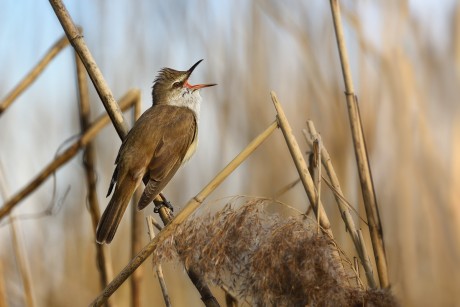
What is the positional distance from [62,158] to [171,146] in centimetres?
62

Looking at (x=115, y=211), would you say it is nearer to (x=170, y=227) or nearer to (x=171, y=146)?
(x=171, y=146)

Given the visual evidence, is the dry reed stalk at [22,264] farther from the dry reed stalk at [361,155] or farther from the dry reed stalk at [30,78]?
the dry reed stalk at [361,155]

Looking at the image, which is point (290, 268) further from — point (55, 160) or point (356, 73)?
point (356, 73)

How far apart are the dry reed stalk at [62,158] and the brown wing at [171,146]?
330mm

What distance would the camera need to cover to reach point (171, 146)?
3.09 metres

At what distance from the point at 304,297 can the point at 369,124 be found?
1745 millimetres

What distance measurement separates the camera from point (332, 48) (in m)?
3.43

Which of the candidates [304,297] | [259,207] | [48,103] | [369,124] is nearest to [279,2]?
[369,124]

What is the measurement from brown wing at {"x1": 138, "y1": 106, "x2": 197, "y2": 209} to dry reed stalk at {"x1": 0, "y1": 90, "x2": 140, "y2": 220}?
13.0 inches

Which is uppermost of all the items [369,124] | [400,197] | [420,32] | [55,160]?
[55,160]

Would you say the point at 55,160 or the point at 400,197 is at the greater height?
the point at 55,160

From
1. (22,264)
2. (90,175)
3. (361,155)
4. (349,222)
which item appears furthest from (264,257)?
(22,264)

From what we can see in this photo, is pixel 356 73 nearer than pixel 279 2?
Yes

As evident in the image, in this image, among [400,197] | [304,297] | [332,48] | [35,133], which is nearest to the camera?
[304,297]
